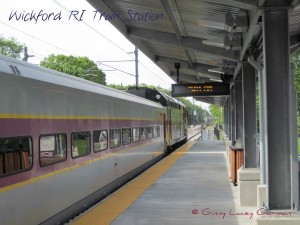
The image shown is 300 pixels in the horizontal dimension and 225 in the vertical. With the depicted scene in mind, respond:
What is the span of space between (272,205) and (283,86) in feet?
5.03

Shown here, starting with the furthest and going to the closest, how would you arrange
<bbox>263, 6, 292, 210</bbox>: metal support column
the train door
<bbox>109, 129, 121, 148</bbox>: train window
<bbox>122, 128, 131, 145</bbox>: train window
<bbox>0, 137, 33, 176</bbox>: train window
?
the train door < <bbox>122, 128, 131, 145</bbox>: train window < <bbox>109, 129, 121, 148</bbox>: train window < <bbox>263, 6, 292, 210</bbox>: metal support column < <bbox>0, 137, 33, 176</bbox>: train window

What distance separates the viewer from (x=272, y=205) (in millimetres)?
5996

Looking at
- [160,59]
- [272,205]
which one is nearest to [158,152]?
[160,59]

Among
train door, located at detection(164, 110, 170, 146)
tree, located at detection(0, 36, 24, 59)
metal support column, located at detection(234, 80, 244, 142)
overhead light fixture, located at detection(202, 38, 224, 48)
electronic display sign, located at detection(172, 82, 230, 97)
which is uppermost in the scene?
tree, located at detection(0, 36, 24, 59)

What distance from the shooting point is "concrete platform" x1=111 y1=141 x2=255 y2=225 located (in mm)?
7647

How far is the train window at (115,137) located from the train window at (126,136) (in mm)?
538

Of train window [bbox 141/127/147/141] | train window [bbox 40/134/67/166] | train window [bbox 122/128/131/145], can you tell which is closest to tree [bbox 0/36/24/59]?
train window [bbox 141/127/147/141]

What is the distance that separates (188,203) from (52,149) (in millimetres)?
3309

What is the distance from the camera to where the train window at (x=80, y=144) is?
806cm

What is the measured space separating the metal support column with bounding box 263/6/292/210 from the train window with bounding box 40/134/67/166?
311cm

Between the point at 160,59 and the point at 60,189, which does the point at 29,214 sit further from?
the point at 160,59

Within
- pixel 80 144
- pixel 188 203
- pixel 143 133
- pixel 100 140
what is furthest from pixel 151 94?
pixel 80 144

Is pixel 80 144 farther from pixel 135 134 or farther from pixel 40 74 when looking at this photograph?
pixel 135 134

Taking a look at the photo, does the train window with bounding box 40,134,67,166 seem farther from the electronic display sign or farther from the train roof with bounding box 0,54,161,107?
the electronic display sign
